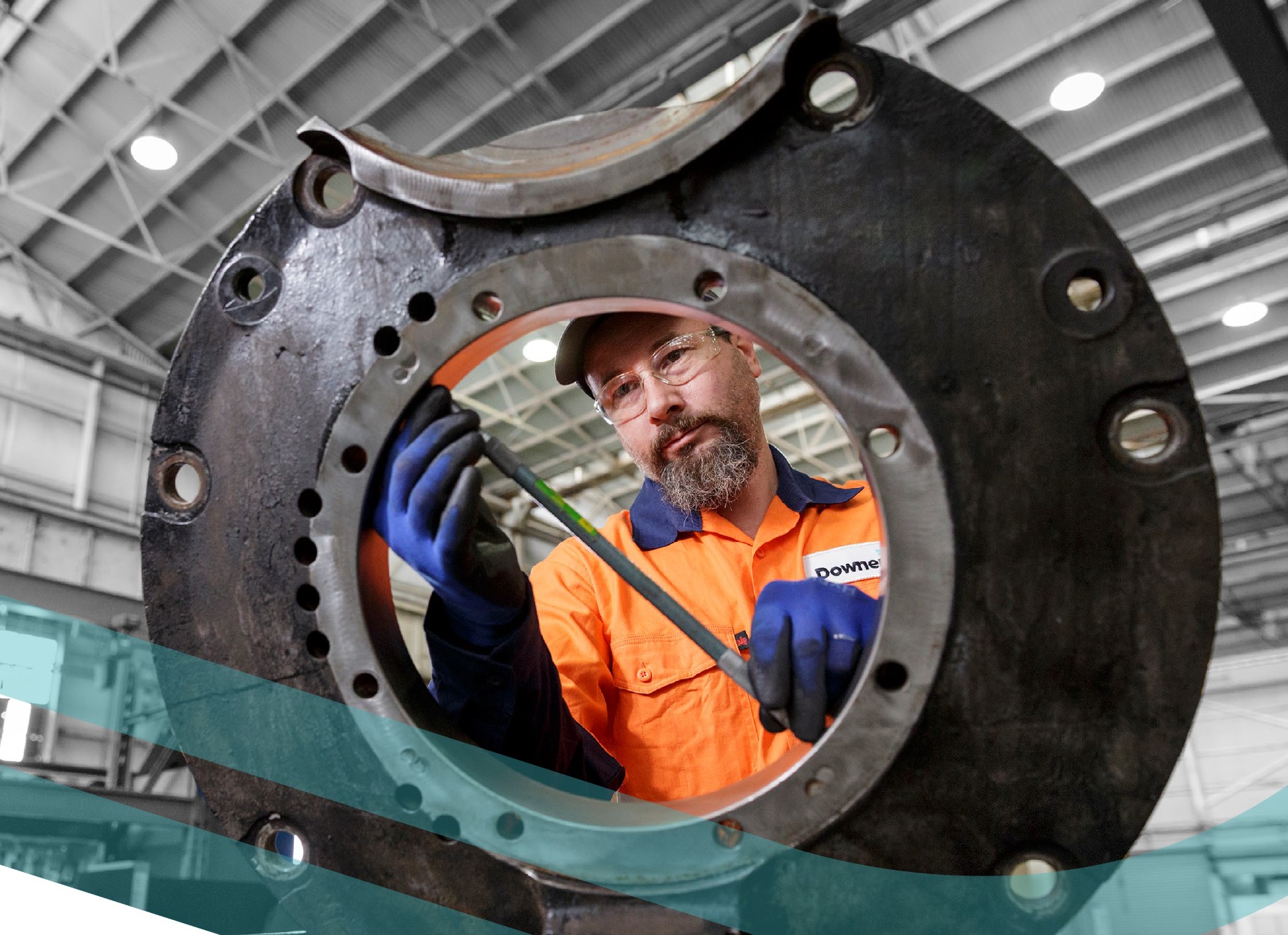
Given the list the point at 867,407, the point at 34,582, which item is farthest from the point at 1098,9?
the point at 34,582

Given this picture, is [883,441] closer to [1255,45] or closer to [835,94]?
[835,94]

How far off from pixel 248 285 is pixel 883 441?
66cm

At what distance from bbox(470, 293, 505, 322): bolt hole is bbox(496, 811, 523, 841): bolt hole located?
450mm

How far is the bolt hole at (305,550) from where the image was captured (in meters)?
0.96

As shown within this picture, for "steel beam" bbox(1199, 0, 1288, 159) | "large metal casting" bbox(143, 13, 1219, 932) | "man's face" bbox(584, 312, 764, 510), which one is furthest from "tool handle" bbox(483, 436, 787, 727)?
"steel beam" bbox(1199, 0, 1288, 159)

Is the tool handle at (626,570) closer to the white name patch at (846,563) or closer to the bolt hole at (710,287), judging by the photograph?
the bolt hole at (710,287)

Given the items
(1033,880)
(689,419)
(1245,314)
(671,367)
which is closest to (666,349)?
(671,367)

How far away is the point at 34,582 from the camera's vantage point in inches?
356

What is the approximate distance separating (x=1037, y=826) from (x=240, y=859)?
75 centimetres

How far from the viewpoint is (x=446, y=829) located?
914 mm

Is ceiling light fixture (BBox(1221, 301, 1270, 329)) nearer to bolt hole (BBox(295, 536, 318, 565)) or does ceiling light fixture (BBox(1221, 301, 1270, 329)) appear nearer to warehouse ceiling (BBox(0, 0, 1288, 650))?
warehouse ceiling (BBox(0, 0, 1288, 650))

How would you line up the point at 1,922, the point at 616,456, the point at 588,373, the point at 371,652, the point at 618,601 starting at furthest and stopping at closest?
the point at 616,456, the point at 588,373, the point at 618,601, the point at 371,652, the point at 1,922

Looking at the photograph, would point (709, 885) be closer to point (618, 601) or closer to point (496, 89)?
point (618, 601)
